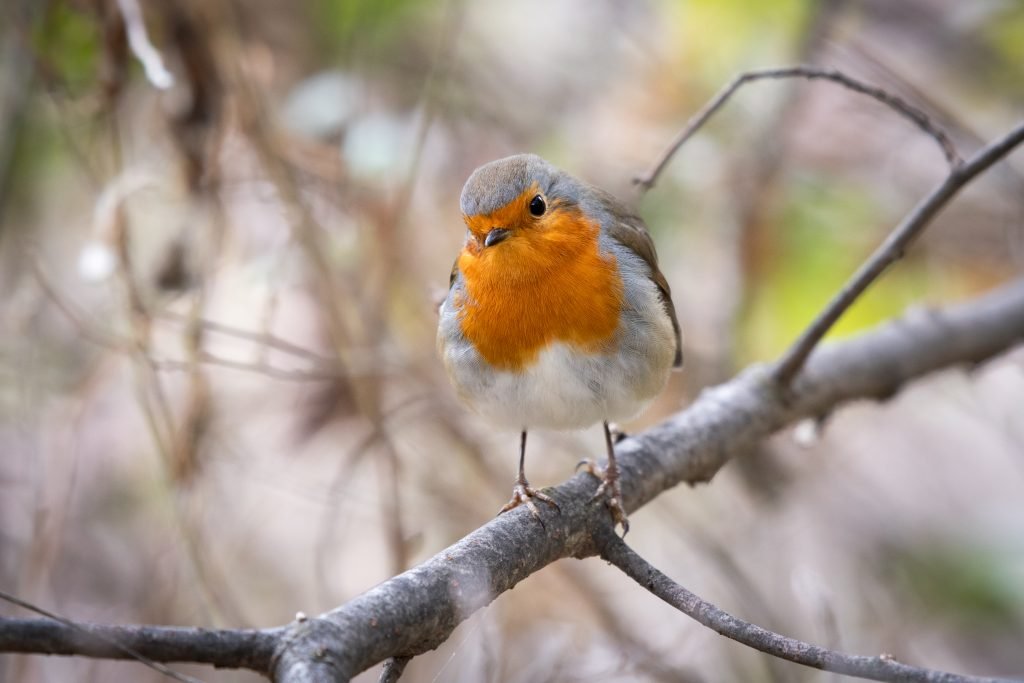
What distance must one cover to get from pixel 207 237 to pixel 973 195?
367cm

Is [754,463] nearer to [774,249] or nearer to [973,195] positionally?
[774,249]

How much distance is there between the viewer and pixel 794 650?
143 cm

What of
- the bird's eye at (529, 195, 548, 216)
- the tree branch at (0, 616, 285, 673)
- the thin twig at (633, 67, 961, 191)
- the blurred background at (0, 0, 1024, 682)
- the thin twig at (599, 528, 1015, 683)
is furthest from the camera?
the blurred background at (0, 0, 1024, 682)

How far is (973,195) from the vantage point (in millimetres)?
4965

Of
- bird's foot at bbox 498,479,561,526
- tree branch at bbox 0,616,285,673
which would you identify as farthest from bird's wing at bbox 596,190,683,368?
tree branch at bbox 0,616,285,673

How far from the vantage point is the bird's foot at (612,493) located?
88.0 inches

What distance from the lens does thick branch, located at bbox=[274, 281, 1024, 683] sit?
4.50ft

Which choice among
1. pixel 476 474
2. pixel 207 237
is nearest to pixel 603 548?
pixel 476 474

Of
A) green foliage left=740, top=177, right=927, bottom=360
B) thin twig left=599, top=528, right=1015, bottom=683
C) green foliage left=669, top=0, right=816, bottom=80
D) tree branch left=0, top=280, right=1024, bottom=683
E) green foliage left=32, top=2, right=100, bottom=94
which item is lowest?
thin twig left=599, top=528, right=1015, bottom=683

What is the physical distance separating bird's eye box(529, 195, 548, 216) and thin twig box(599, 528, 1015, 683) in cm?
107

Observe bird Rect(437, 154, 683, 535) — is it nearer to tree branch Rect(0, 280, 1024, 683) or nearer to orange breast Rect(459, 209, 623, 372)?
orange breast Rect(459, 209, 623, 372)

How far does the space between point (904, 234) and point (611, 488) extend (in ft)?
3.08

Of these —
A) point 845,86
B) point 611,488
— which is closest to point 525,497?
point 611,488

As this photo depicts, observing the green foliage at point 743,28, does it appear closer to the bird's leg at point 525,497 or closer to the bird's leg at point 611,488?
the bird's leg at point 525,497
